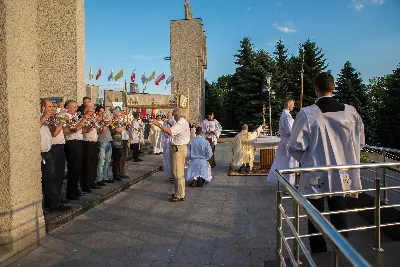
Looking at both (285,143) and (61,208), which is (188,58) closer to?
(285,143)

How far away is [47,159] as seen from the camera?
566 centimetres

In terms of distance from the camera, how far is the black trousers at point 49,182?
5.62 meters

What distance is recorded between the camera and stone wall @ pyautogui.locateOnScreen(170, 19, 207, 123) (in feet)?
119

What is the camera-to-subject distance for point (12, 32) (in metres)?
4.36

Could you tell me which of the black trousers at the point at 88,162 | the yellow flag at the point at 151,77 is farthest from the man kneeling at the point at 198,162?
the yellow flag at the point at 151,77

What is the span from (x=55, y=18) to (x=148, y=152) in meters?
10.7

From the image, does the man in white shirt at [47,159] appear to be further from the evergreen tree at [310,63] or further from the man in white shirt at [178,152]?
the evergreen tree at [310,63]

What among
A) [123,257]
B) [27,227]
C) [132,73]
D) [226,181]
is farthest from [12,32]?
[132,73]

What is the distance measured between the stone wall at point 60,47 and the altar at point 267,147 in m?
6.10

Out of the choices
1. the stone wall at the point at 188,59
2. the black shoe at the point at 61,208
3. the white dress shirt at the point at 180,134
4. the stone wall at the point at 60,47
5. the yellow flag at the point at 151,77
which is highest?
the stone wall at the point at 188,59

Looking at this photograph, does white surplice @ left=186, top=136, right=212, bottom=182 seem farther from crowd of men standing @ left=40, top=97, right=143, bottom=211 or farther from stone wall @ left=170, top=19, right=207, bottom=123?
stone wall @ left=170, top=19, right=207, bottom=123

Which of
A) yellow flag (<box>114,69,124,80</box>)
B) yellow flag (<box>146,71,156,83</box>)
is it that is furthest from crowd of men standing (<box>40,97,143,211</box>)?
yellow flag (<box>146,71,156,83</box>)

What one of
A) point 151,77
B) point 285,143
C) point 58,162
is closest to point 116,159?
point 58,162

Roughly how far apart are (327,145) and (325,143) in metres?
0.03
